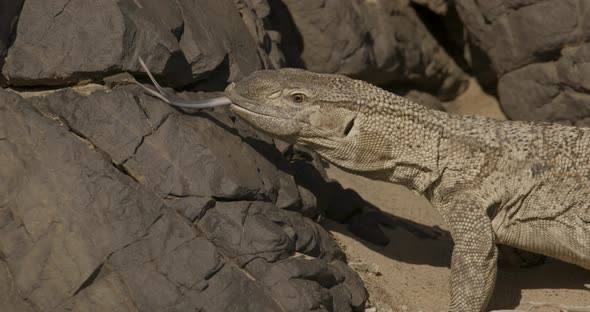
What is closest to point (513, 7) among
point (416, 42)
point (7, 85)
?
point (416, 42)

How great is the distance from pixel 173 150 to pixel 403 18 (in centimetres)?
658

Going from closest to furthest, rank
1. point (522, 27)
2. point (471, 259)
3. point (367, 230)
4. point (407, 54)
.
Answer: point (471, 259) → point (367, 230) → point (522, 27) → point (407, 54)

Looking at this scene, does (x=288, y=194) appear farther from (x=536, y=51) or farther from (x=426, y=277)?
(x=536, y=51)

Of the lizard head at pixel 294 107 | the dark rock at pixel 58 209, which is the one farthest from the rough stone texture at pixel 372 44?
the dark rock at pixel 58 209

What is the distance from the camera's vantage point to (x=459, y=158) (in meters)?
7.57

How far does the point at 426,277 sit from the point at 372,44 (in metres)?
4.53

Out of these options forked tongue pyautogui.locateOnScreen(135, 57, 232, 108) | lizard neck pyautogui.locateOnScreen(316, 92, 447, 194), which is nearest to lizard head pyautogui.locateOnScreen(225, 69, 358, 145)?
lizard neck pyautogui.locateOnScreen(316, 92, 447, 194)

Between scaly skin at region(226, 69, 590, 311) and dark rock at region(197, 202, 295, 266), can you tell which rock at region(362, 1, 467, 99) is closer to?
scaly skin at region(226, 69, 590, 311)

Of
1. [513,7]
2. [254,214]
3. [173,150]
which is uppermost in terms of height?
[173,150]

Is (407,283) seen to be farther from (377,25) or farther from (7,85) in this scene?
(377,25)

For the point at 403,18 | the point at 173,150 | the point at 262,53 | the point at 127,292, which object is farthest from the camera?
the point at 403,18

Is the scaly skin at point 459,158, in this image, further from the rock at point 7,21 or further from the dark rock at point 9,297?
the dark rock at point 9,297

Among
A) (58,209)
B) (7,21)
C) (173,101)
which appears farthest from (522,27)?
(58,209)

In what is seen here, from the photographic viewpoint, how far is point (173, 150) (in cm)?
672
